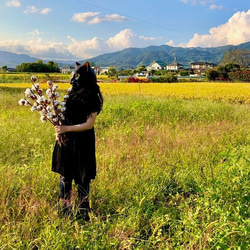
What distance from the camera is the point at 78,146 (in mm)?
2186

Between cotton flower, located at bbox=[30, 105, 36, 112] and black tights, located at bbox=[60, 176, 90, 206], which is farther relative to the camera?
black tights, located at bbox=[60, 176, 90, 206]

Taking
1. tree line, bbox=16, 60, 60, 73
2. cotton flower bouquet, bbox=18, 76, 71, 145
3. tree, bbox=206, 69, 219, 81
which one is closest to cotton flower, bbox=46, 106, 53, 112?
cotton flower bouquet, bbox=18, 76, 71, 145

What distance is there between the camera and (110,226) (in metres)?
2.10

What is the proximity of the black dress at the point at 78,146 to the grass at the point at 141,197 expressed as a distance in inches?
14.7

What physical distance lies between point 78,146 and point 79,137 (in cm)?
9

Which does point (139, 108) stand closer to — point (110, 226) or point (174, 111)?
point (174, 111)

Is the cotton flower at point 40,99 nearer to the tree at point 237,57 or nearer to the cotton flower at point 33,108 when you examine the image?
the cotton flower at point 33,108

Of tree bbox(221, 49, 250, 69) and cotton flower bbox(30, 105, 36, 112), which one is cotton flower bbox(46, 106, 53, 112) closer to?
cotton flower bbox(30, 105, 36, 112)

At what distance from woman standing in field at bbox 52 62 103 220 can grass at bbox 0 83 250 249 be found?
0.76 ft

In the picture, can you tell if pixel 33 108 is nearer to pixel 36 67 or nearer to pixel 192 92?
pixel 192 92

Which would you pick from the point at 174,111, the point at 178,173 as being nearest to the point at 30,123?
the point at 178,173

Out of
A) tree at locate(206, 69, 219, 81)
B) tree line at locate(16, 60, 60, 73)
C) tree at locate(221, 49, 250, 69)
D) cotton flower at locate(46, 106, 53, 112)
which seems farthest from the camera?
tree at locate(221, 49, 250, 69)

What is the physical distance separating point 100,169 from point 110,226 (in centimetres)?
106

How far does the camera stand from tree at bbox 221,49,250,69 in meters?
59.8
